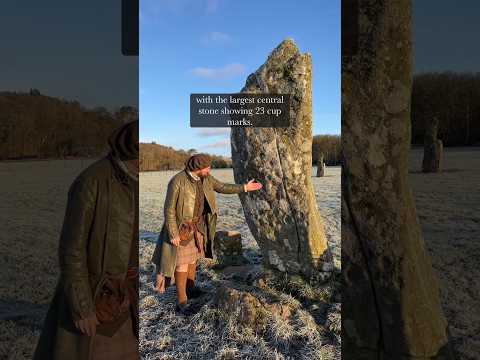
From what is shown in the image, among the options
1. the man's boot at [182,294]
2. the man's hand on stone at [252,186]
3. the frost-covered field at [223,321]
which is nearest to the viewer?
the frost-covered field at [223,321]

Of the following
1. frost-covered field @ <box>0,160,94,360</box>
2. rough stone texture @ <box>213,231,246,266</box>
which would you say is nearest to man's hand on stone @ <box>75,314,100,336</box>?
frost-covered field @ <box>0,160,94,360</box>

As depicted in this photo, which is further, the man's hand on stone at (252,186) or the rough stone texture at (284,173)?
the man's hand on stone at (252,186)

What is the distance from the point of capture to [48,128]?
11.1ft

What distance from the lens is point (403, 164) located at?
2.37 meters

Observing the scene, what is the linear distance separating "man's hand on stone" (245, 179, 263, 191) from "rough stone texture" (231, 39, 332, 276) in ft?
0.11

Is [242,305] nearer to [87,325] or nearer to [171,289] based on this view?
[171,289]

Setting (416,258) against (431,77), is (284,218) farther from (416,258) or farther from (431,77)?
(431,77)

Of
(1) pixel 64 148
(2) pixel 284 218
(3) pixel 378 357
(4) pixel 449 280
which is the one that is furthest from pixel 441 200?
(1) pixel 64 148

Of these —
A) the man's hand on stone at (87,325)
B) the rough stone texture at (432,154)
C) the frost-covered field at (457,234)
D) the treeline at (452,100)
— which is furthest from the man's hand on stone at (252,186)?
the rough stone texture at (432,154)

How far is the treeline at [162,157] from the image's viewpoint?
8.44ft

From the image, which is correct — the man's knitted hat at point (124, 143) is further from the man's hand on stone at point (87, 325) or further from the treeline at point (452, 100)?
the treeline at point (452, 100)

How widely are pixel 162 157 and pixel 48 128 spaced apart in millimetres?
1284

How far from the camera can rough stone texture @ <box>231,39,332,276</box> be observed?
306cm

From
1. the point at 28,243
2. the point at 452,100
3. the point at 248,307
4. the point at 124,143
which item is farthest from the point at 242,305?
the point at 452,100
